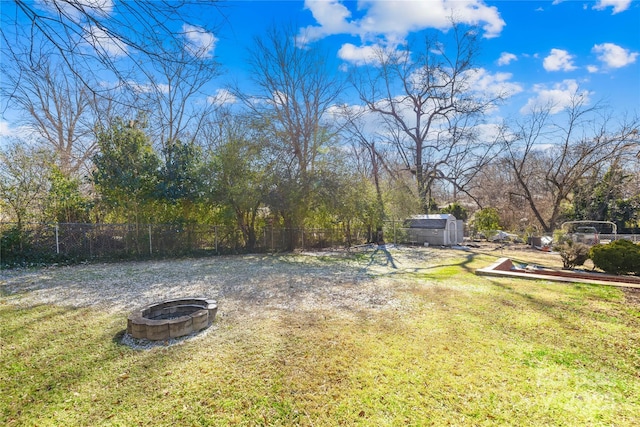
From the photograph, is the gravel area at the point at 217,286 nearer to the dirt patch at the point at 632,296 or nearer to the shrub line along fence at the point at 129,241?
the shrub line along fence at the point at 129,241

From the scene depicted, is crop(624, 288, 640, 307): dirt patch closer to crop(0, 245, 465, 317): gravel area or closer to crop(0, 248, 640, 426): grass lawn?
crop(0, 248, 640, 426): grass lawn

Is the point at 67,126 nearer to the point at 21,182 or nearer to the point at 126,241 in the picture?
the point at 21,182

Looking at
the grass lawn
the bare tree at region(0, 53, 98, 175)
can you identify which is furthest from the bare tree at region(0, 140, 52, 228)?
the bare tree at region(0, 53, 98, 175)

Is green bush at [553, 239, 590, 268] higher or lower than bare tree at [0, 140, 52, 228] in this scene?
lower

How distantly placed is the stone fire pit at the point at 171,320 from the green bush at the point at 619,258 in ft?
30.5

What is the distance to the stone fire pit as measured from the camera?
3416mm

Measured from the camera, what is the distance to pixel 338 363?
9.55 feet

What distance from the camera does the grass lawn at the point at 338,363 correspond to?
2197mm

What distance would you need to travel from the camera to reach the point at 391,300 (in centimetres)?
517

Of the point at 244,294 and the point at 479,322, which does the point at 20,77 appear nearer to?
the point at 244,294

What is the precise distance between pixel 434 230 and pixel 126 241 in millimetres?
14608

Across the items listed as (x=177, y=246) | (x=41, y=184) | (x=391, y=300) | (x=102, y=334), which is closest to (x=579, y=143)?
(x=391, y=300)

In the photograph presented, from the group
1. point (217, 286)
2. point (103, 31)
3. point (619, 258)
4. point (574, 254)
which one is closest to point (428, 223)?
point (574, 254)

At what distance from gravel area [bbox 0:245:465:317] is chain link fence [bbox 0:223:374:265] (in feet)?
2.93
